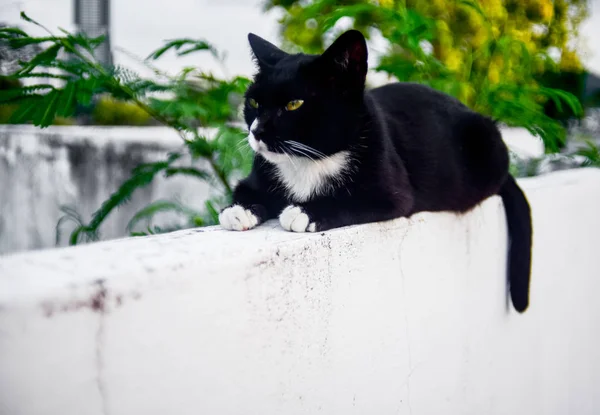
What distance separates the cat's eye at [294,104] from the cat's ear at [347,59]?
0.37 feet

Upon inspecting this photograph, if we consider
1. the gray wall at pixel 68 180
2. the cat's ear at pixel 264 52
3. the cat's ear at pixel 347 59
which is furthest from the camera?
the gray wall at pixel 68 180

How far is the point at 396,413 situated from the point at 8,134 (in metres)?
4.46

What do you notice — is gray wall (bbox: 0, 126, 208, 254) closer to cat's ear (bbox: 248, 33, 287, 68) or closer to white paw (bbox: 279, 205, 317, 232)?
cat's ear (bbox: 248, 33, 287, 68)

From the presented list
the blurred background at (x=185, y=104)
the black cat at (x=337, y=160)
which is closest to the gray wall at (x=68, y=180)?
the blurred background at (x=185, y=104)

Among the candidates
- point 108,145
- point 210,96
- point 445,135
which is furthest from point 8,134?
point 445,135

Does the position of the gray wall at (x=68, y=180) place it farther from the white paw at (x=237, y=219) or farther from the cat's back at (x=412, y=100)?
the white paw at (x=237, y=219)

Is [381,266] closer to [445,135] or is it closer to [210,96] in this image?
[445,135]

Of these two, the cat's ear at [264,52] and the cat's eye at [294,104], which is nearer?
the cat's eye at [294,104]

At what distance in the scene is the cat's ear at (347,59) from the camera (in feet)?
4.88

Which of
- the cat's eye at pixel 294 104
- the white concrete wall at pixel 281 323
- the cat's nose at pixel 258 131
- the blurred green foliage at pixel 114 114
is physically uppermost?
the blurred green foliage at pixel 114 114

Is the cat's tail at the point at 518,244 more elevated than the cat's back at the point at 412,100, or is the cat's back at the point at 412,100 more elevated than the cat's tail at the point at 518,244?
the cat's back at the point at 412,100

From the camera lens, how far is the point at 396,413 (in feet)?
4.81

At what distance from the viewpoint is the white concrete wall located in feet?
2.76

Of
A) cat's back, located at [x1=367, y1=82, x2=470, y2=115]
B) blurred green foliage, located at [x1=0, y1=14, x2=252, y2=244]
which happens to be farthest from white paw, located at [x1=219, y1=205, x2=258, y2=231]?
cat's back, located at [x1=367, y1=82, x2=470, y2=115]
